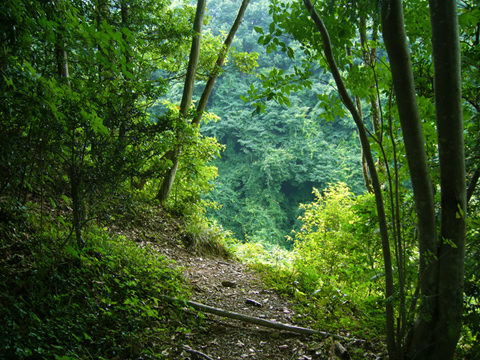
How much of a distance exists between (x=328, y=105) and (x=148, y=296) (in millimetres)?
2311

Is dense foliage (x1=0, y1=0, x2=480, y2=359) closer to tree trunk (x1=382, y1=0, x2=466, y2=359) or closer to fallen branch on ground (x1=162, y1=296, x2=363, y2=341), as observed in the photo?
tree trunk (x1=382, y1=0, x2=466, y2=359)

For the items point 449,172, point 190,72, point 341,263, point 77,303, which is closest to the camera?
point 449,172

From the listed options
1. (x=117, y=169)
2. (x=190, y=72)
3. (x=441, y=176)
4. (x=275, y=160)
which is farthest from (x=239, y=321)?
(x=275, y=160)

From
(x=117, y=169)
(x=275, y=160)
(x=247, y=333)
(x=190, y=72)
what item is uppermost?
(x=275, y=160)

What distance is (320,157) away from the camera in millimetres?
22688

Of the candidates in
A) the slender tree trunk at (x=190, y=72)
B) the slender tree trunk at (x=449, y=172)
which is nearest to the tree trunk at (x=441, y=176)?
the slender tree trunk at (x=449, y=172)

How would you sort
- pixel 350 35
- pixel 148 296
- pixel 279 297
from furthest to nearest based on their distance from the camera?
pixel 279 297 < pixel 148 296 < pixel 350 35

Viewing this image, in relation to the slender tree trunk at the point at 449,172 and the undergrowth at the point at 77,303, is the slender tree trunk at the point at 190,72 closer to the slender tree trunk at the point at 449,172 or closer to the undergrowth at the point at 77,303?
the undergrowth at the point at 77,303

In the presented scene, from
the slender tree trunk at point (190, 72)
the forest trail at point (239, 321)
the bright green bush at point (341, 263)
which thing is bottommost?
the forest trail at point (239, 321)

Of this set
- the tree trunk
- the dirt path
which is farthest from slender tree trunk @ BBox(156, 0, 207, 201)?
the tree trunk

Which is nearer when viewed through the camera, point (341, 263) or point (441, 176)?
point (441, 176)

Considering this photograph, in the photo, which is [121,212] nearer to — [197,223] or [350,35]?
[350,35]

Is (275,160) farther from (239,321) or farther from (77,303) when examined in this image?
(77,303)

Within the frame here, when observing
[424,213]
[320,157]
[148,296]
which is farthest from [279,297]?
[320,157]
